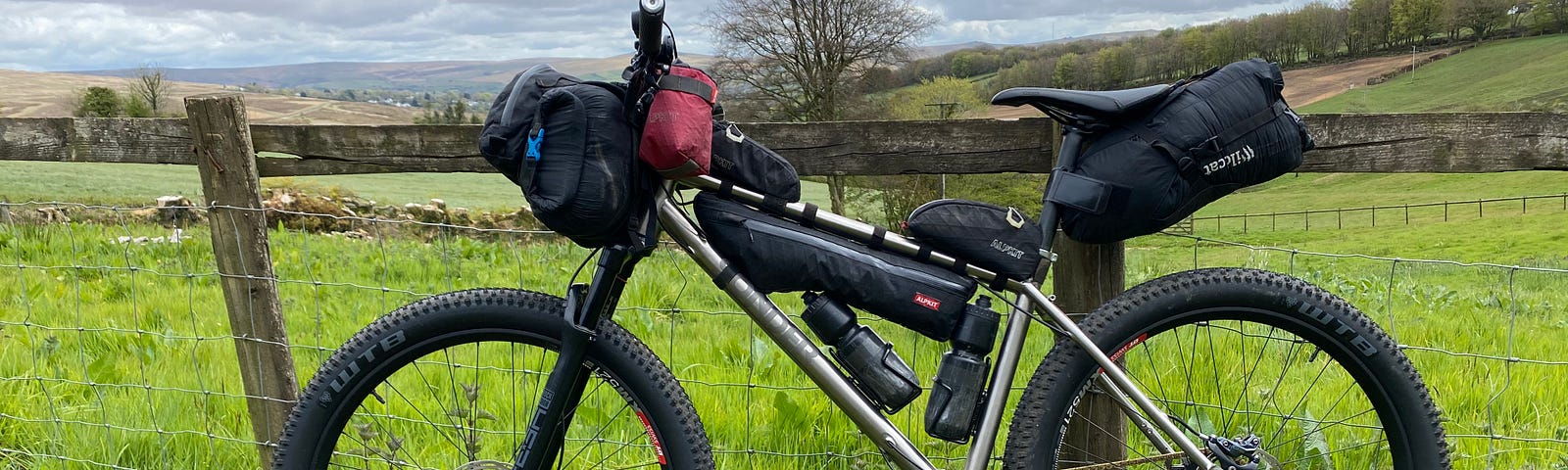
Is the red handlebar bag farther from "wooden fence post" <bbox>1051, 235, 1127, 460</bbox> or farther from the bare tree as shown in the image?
the bare tree

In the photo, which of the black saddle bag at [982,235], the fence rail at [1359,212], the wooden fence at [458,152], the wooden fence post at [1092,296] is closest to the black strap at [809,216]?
the black saddle bag at [982,235]

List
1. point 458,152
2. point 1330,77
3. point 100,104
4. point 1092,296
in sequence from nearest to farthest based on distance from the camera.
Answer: point 1092,296 → point 458,152 → point 100,104 → point 1330,77

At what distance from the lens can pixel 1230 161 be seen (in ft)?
6.67

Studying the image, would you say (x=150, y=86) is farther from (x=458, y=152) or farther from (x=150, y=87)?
(x=458, y=152)

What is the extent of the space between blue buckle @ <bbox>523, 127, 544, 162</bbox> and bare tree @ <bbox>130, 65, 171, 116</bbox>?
1558 inches

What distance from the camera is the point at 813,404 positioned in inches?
124

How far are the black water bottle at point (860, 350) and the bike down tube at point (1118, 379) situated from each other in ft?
1.20

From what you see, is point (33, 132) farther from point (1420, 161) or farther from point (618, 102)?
point (1420, 161)

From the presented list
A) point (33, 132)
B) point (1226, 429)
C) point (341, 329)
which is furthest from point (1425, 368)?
point (33, 132)

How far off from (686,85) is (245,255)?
5.86ft

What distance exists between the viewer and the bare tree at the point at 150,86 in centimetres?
3575

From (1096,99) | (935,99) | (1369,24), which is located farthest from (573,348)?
(1369,24)

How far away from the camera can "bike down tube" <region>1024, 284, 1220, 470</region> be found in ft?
6.89

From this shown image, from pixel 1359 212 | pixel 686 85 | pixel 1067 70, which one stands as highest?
pixel 1067 70
